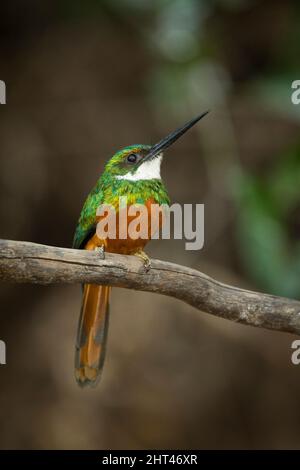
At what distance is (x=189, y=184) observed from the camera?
16.7 ft

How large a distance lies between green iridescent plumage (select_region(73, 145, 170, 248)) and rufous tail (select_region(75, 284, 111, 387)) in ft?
0.87

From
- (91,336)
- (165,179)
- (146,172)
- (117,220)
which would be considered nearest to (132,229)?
(117,220)

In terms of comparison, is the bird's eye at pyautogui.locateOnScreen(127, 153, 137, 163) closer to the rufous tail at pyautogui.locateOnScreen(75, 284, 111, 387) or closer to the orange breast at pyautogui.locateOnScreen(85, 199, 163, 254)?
the orange breast at pyautogui.locateOnScreen(85, 199, 163, 254)

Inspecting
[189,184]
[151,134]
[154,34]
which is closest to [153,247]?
[189,184]

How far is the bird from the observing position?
258 centimetres

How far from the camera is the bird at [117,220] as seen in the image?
102 inches

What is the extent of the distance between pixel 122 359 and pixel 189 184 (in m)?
1.50

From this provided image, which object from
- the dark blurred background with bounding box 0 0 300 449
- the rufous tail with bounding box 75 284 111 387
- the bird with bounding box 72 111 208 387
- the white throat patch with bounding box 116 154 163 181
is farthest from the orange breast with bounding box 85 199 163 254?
the dark blurred background with bounding box 0 0 300 449

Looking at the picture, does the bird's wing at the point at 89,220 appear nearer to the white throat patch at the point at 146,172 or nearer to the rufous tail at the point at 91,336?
the white throat patch at the point at 146,172

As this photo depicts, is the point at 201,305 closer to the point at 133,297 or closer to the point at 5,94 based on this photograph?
Answer: the point at 133,297

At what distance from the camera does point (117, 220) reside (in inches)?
102

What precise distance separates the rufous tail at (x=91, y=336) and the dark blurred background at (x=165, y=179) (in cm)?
99

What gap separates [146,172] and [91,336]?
0.74 m

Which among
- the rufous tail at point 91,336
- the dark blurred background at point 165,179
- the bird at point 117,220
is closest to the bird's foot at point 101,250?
the bird at point 117,220
